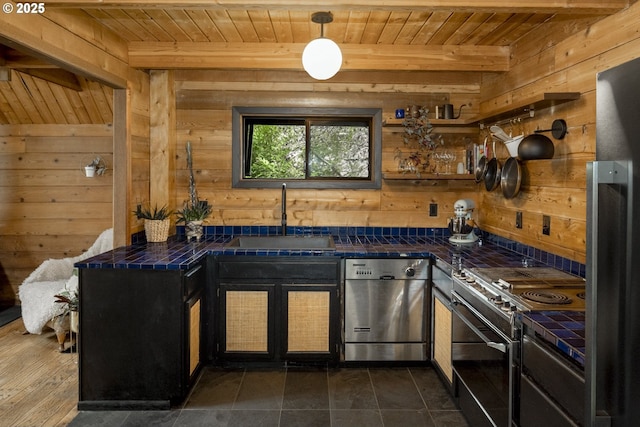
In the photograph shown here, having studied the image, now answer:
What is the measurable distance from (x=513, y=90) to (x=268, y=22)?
1811 mm

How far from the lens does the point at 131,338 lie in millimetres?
2648

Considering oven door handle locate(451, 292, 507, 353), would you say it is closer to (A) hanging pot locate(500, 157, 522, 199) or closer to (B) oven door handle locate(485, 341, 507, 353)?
(B) oven door handle locate(485, 341, 507, 353)

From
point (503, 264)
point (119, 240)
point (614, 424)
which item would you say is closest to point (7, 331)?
point (119, 240)

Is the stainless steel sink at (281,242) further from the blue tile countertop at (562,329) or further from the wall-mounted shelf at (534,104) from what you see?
the blue tile countertop at (562,329)

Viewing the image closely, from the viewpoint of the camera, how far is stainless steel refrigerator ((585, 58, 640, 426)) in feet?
2.99

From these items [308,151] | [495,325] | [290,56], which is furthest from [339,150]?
[495,325]

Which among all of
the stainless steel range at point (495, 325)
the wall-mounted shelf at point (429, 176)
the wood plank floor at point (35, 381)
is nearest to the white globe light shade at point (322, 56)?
the wall-mounted shelf at point (429, 176)

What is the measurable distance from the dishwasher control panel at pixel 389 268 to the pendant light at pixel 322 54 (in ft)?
4.26

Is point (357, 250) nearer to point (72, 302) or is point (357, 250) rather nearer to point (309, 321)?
point (309, 321)

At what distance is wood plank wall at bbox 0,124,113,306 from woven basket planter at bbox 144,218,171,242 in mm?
1354

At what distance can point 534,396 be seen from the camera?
5.50ft

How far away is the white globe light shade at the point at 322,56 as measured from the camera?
2.66 meters

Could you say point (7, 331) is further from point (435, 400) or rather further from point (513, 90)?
point (513, 90)

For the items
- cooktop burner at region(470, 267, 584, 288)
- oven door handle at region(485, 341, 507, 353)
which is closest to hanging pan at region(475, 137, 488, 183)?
cooktop burner at region(470, 267, 584, 288)
